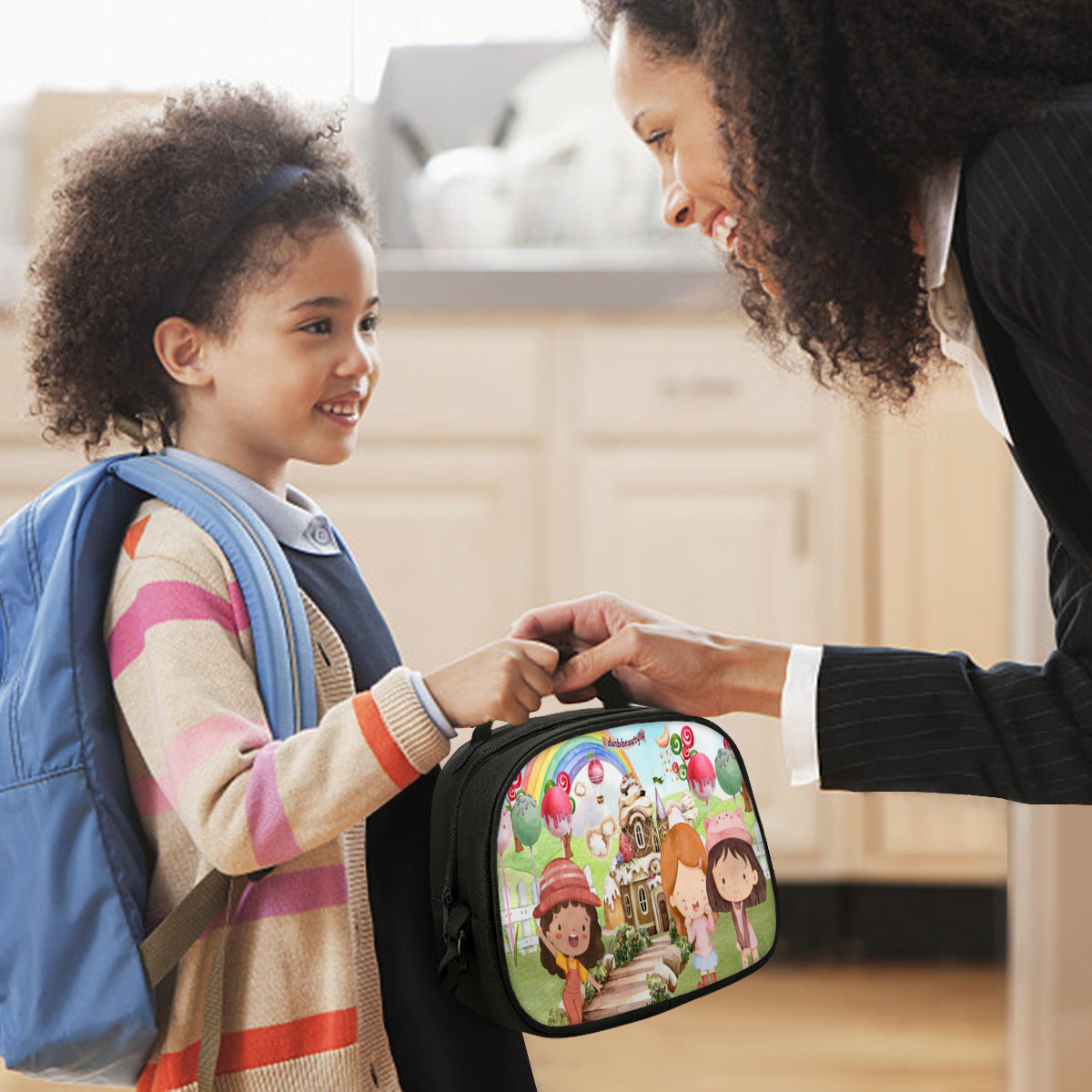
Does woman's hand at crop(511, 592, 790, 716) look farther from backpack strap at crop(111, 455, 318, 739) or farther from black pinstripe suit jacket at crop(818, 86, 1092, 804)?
backpack strap at crop(111, 455, 318, 739)

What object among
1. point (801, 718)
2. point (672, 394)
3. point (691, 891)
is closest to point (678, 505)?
point (672, 394)

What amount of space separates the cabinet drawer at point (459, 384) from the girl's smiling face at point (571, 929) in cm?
135

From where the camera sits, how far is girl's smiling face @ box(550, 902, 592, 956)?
0.84 m

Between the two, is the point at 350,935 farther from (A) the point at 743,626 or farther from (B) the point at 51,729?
(A) the point at 743,626

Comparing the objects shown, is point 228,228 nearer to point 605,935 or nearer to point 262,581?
point 262,581

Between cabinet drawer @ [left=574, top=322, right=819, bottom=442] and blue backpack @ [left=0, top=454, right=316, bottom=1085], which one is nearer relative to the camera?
blue backpack @ [left=0, top=454, right=316, bottom=1085]

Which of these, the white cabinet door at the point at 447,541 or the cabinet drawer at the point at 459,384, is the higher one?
the cabinet drawer at the point at 459,384

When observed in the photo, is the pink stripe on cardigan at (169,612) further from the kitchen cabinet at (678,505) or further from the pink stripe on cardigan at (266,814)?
the kitchen cabinet at (678,505)

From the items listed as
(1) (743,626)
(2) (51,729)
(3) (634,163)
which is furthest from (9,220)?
(2) (51,729)

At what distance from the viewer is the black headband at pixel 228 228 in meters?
0.96

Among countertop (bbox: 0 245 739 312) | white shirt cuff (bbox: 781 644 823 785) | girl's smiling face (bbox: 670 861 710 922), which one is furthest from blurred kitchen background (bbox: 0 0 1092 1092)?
girl's smiling face (bbox: 670 861 710 922)

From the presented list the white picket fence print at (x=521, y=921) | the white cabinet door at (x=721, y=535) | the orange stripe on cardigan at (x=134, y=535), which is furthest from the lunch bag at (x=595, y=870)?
the white cabinet door at (x=721, y=535)

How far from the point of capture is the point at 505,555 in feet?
7.07

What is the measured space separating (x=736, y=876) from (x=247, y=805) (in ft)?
1.00
